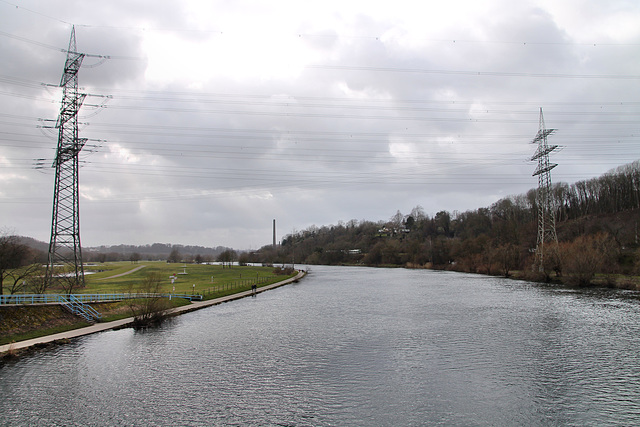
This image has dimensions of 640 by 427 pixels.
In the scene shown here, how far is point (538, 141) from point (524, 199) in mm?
96753

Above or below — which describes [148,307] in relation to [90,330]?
above


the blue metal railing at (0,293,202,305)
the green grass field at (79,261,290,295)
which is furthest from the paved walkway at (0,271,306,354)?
the green grass field at (79,261,290,295)

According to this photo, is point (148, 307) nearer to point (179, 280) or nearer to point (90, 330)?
point (90, 330)

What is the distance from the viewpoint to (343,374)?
2294cm

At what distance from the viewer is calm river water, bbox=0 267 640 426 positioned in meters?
17.7

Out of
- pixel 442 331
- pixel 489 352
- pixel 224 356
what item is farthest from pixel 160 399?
pixel 442 331

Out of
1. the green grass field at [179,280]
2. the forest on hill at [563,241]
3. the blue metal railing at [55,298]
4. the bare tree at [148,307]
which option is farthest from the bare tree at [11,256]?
the forest on hill at [563,241]

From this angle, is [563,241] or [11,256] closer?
[11,256]

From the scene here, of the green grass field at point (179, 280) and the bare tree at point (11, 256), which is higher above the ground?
the bare tree at point (11, 256)

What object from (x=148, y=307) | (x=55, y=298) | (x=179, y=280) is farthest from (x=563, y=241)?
(x=55, y=298)

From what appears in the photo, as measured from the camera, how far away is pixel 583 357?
25.6m

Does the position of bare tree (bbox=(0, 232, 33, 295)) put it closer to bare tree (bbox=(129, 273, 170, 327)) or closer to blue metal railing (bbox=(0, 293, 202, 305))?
blue metal railing (bbox=(0, 293, 202, 305))

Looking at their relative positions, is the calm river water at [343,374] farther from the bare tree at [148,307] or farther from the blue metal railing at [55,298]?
the blue metal railing at [55,298]

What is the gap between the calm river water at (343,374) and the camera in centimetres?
1769
